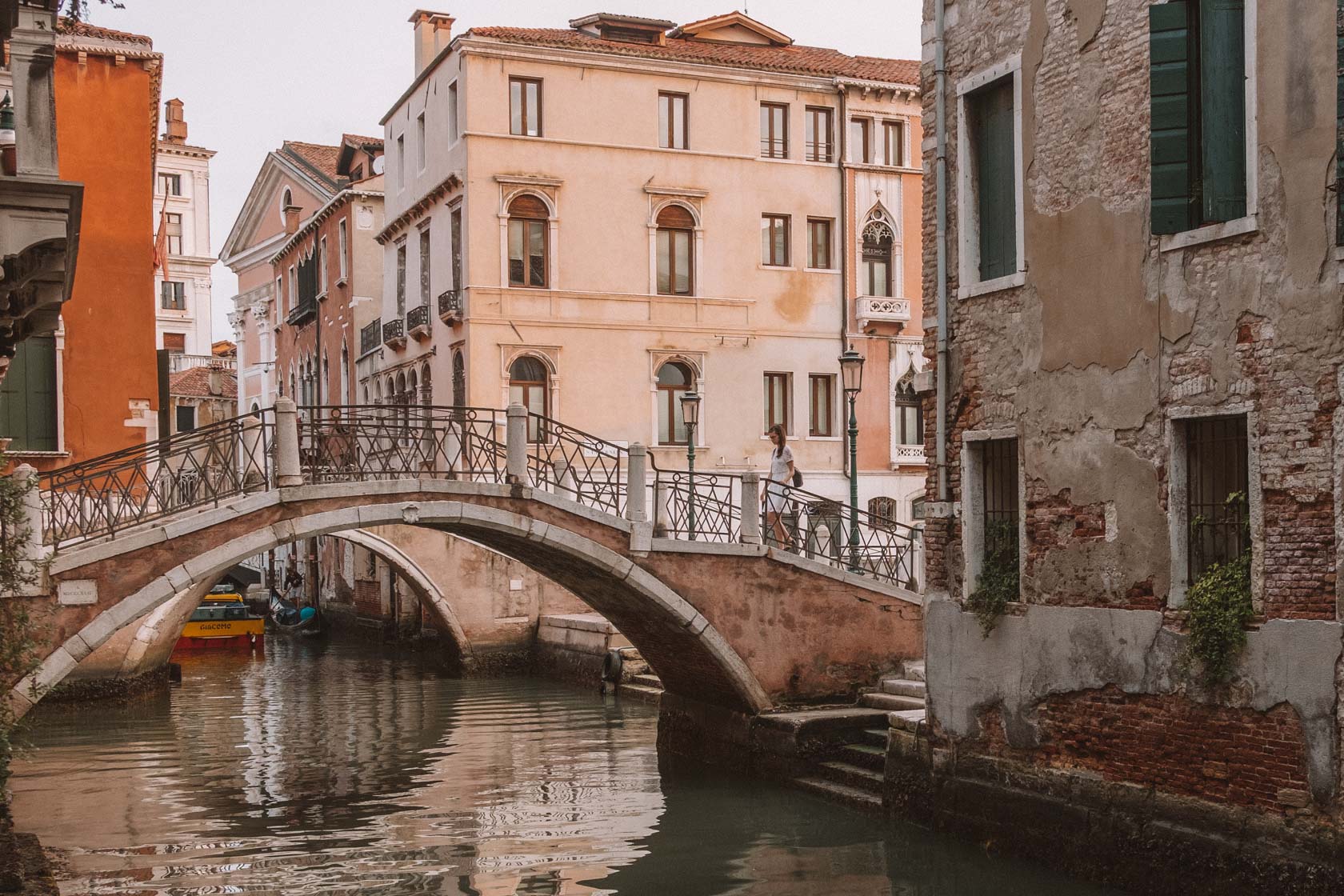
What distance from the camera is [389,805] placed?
1351 cm

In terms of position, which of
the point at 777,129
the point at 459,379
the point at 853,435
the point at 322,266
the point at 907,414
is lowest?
the point at 853,435

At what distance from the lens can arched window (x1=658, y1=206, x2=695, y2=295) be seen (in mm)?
23531

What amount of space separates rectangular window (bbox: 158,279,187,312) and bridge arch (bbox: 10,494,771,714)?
125ft

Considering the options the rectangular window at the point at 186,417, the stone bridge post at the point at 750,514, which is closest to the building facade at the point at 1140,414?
the stone bridge post at the point at 750,514

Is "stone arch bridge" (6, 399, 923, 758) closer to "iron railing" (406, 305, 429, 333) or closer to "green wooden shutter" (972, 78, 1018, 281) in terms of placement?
"green wooden shutter" (972, 78, 1018, 281)

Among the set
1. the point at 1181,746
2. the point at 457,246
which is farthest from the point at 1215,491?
the point at 457,246

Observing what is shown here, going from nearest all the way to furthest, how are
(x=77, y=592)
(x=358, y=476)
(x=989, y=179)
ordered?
(x=989, y=179) < (x=77, y=592) < (x=358, y=476)

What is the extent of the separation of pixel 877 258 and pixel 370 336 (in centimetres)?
950

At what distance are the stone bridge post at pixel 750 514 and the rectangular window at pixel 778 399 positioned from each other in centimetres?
948

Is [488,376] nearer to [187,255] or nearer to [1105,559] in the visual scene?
[1105,559]

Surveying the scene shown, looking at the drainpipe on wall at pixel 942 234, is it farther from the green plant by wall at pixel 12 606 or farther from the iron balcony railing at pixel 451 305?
the iron balcony railing at pixel 451 305

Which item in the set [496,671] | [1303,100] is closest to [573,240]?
[496,671]

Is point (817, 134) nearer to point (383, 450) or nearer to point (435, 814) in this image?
point (383, 450)

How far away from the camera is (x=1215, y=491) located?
28.9ft
